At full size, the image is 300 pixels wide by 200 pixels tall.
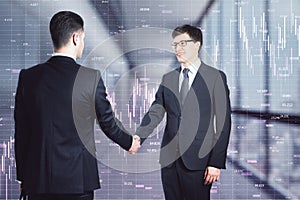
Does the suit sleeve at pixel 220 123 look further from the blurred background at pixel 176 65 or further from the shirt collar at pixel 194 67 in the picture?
the blurred background at pixel 176 65

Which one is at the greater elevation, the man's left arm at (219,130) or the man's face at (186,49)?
the man's face at (186,49)

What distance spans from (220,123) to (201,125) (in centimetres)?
10

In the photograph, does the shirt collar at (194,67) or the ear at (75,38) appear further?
the shirt collar at (194,67)

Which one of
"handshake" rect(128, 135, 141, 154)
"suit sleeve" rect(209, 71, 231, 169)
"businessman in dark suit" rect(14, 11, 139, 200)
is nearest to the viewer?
"businessman in dark suit" rect(14, 11, 139, 200)

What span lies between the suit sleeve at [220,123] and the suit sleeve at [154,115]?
0.33 m

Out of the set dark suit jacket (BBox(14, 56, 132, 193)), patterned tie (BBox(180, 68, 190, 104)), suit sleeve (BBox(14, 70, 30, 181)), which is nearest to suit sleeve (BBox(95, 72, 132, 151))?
dark suit jacket (BBox(14, 56, 132, 193))

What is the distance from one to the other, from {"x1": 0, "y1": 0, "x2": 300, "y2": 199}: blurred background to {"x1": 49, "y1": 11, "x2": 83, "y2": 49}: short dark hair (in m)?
1.59

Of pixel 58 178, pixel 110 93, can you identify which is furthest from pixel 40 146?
pixel 110 93

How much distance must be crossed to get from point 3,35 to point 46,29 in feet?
1.02

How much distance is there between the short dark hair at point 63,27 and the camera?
2.32 m

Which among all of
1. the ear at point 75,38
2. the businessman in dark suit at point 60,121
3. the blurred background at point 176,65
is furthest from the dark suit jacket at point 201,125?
the blurred background at point 176,65

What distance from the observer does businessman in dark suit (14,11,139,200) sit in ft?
7.39

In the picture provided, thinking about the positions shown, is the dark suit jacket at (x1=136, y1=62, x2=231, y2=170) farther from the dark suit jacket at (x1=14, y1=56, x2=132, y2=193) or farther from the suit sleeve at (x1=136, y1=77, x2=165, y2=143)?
the dark suit jacket at (x1=14, y1=56, x2=132, y2=193)

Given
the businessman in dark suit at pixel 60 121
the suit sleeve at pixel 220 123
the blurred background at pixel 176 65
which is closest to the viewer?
the businessman in dark suit at pixel 60 121
